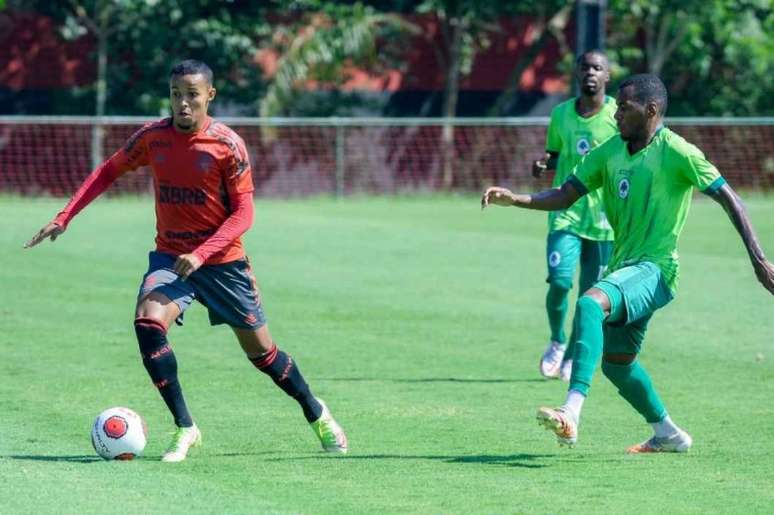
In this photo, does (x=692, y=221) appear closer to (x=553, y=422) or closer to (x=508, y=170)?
(x=508, y=170)

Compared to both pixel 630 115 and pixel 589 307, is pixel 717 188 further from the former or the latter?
Answer: pixel 589 307

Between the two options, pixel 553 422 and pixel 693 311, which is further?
pixel 693 311

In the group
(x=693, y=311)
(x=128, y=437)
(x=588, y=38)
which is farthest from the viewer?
(x=588, y=38)

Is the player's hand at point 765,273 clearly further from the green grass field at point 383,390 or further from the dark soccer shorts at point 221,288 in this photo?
the dark soccer shorts at point 221,288

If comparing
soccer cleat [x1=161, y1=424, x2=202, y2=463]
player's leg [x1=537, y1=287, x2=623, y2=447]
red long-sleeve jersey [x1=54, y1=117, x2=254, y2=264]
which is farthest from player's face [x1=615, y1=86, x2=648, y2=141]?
soccer cleat [x1=161, y1=424, x2=202, y2=463]

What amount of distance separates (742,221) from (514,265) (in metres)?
11.4

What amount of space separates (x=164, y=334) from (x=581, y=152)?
4.52 meters

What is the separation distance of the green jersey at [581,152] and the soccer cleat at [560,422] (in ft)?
13.5

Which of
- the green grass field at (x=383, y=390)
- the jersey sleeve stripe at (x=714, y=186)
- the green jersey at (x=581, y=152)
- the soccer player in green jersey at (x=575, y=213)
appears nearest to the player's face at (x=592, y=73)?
the soccer player in green jersey at (x=575, y=213)

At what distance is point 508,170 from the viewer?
3256cm

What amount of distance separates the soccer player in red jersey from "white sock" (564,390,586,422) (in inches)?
51.2

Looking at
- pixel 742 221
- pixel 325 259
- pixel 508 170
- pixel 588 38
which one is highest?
pixel 742 221

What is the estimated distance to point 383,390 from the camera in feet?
35.7

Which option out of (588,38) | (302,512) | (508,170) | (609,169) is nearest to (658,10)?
(508,170)
